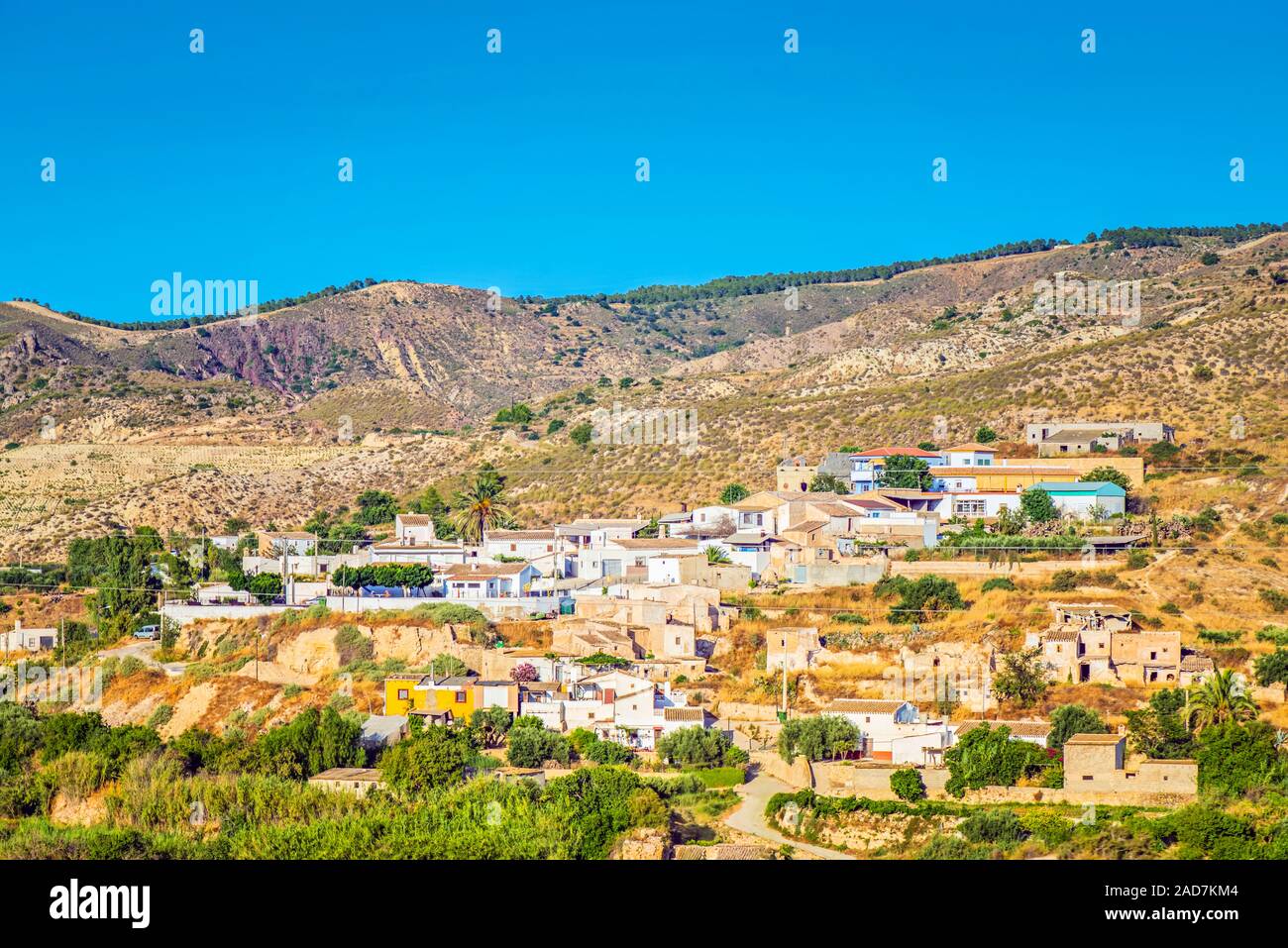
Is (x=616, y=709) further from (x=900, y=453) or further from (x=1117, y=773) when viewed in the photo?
(x=900, y=453)

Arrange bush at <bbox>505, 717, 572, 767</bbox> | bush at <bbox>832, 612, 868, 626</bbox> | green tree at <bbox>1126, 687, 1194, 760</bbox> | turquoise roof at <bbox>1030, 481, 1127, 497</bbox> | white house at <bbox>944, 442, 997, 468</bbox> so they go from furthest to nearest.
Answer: white house at <bbox>944, 442, 997, 468</bbox> < turquoise roof at <bbox>1030, 481, 1127, 497</bbox> < bush at <bbox>832, 612, 868, 626</bbox> < bush at <bbox>505, 717, 572, 767</bbox> < green tree at <bbox>1126, 687, 1194, 760</bbox>

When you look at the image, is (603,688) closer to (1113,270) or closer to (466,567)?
(466,567)

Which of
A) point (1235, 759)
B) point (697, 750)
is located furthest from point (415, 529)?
point (1235, 759)

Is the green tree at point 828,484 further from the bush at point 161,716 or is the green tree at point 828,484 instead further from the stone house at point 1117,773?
the stone house at point 1117,773

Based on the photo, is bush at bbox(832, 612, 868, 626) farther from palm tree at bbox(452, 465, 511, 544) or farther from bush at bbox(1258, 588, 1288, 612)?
palm tree at bbox(452, 465, 511, 544)

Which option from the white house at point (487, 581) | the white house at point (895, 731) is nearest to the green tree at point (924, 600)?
the white house at point (895, 731)

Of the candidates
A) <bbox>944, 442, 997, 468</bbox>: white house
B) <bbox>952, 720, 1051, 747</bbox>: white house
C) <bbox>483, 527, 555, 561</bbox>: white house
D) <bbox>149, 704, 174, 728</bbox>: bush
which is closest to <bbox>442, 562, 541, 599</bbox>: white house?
<bbox>483, 527, 555, 561</bbox>: white house
